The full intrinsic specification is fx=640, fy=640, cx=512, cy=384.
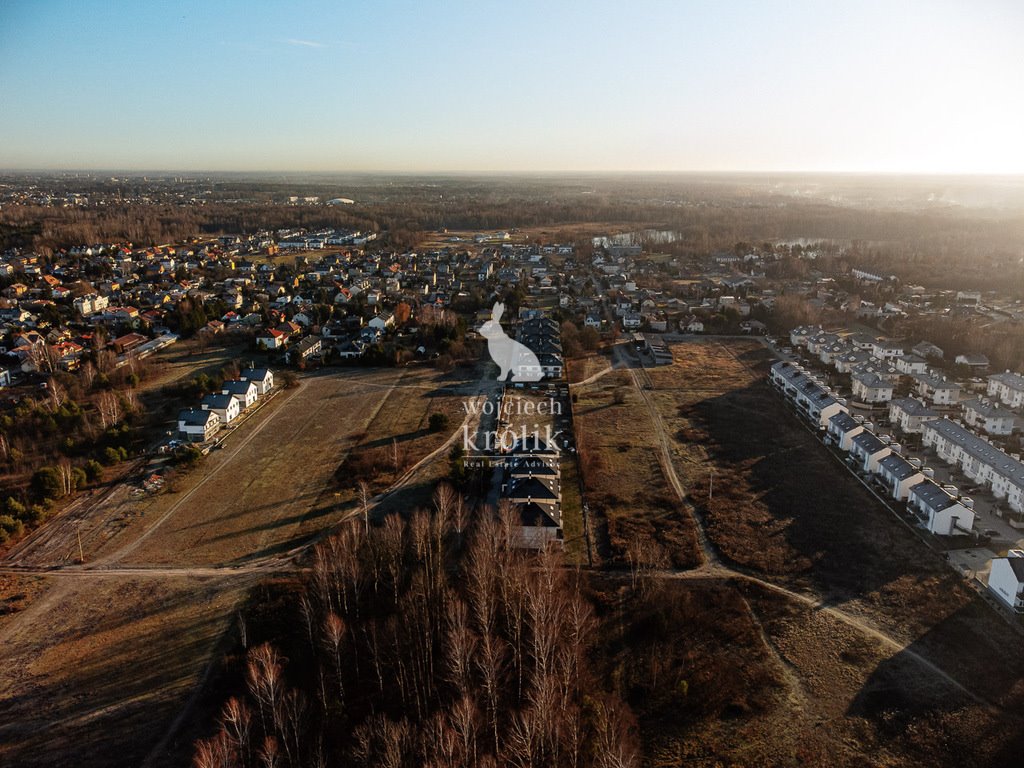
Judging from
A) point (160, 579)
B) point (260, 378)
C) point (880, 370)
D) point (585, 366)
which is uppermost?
point (260, 378)

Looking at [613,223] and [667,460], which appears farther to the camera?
[613,223]

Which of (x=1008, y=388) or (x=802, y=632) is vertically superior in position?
(x=1008, y=388)

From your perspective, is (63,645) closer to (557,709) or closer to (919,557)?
(557,709)

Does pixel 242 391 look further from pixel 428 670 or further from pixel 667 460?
pixel 428 670

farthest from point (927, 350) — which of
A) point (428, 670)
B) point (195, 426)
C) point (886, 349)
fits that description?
point (195, 426)

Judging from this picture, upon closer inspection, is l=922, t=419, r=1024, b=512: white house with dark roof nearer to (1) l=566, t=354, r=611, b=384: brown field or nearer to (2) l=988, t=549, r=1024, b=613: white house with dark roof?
(2) l=988, t=549, r=1024, b=613: white house with dark roof

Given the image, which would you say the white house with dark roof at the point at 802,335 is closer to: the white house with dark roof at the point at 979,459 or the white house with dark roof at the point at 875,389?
the white house with dark roof at the point at 875,389

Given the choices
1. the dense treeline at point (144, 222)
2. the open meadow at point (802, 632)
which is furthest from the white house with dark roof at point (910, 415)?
the dense treeline at point (144, 222)
